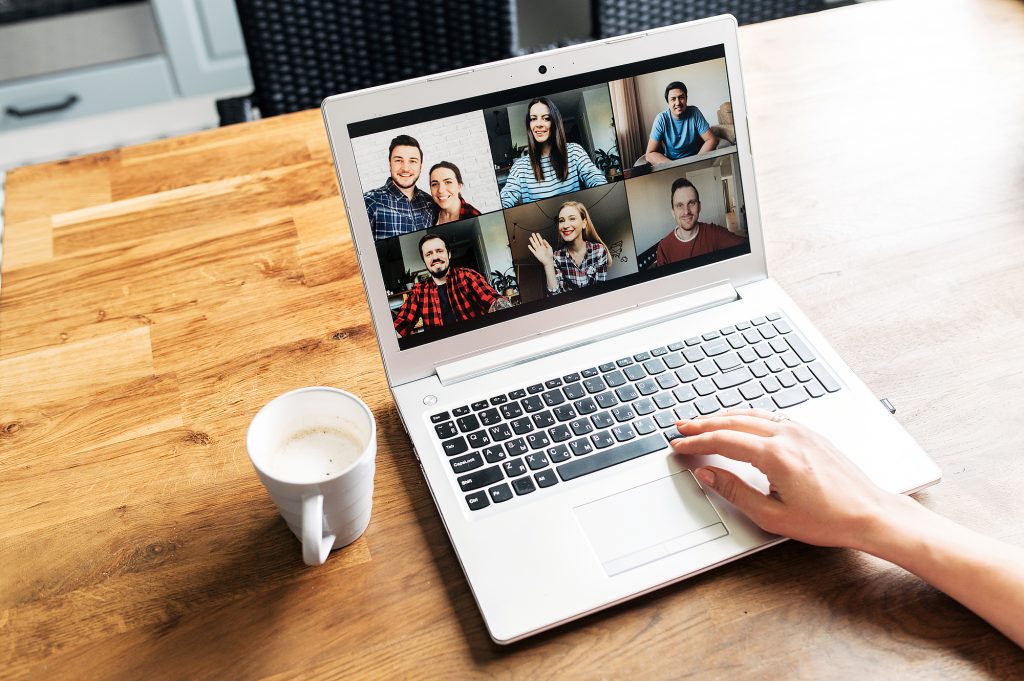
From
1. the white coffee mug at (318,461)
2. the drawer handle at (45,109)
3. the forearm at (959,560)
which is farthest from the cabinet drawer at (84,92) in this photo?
the forearm at (959,560)

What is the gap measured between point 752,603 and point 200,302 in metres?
0.65

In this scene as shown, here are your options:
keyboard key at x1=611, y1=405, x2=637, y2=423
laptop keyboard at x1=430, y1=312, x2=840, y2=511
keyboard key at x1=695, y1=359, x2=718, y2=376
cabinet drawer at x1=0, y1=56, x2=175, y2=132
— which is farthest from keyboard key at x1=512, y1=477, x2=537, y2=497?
cabinet drawer at x1=0, y1=56, x2=175, y2=132

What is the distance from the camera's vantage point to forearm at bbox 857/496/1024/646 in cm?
60

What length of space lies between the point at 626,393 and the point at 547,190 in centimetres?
20

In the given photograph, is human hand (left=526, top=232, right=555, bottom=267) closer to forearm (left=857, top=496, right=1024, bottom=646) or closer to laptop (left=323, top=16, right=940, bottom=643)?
laptop (left=323, top=16, right=940, bottom=643)

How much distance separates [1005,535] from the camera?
673 millimetres

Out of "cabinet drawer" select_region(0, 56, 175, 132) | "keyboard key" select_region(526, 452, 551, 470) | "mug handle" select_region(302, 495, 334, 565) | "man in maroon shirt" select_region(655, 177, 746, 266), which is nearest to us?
"mug handle" select_region(302, 495, 334, 565)

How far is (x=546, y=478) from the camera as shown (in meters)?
0.70

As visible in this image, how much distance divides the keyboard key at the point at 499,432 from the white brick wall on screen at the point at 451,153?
198 mm

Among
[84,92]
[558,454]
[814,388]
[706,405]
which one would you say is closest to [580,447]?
[558,454]

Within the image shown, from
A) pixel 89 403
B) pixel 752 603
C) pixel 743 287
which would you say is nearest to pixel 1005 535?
pixel 752 603

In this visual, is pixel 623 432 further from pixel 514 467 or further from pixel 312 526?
pixel 312 526

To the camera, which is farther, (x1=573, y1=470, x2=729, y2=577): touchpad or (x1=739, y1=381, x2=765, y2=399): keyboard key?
(x1=739, y1=381, x2=765, y2=399): keyboard key

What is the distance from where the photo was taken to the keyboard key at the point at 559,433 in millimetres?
723
